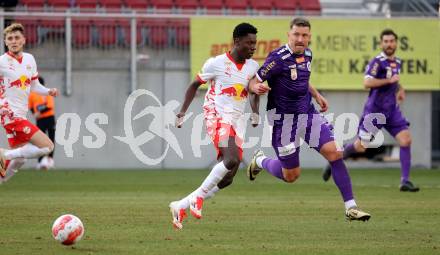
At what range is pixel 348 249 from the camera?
869 cm

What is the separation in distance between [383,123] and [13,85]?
6440 mm

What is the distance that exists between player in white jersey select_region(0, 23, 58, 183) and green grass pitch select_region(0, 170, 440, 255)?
0.72 m

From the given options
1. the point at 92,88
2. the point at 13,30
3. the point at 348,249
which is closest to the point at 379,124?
the point at 13,30

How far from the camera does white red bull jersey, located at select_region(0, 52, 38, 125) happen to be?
13.4 m

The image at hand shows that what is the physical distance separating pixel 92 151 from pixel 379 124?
9.28 m

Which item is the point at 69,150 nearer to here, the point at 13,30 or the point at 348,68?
the point at 348,68

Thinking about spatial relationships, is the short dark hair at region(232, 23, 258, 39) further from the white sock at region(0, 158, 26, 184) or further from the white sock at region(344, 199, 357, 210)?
the white sock at region(0, 158, 26, 184)

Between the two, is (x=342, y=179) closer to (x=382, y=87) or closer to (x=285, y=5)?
(x=382, y=87)

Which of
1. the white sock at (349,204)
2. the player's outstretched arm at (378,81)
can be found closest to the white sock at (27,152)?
the white sock at (349,204)

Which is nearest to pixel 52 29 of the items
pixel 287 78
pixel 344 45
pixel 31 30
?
pixel 31 30

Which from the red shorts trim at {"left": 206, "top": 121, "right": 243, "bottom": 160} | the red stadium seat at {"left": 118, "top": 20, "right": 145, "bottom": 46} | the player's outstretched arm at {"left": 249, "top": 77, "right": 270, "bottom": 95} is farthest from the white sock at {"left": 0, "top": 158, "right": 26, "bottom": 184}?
the red stadium seat at {"left": 118, "top": 20, "right": 145, "bottom": 46}

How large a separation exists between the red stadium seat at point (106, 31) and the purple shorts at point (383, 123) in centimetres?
869

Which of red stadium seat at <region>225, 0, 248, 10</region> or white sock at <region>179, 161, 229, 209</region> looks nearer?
white sock at <region>179, 161, 229, 209</region>

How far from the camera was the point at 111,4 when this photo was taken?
983 inches
